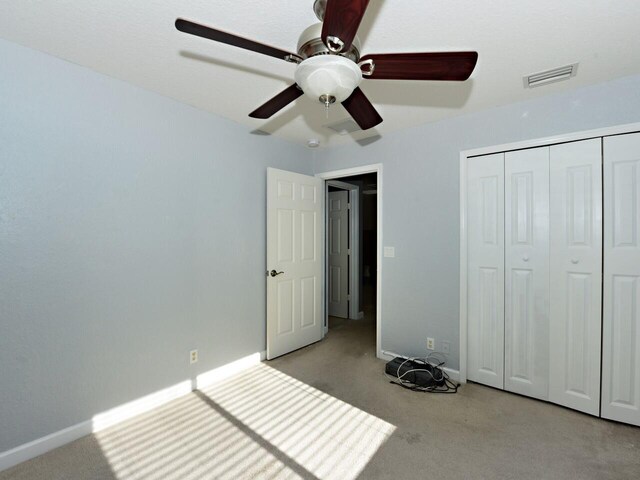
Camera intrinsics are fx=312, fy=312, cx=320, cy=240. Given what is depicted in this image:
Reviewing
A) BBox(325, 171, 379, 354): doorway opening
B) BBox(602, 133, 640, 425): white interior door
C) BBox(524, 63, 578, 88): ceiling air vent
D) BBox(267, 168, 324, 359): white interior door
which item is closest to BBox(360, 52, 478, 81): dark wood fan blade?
BBox(524, 63, 578, 88): ceiling air vent

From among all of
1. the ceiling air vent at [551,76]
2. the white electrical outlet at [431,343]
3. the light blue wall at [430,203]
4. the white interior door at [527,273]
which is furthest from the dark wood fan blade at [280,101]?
the white electrical outlet at [431,343]

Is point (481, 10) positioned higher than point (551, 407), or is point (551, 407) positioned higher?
point (481, 10)

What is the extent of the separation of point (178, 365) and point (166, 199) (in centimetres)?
137

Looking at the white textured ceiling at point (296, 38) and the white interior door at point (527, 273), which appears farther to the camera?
the white interior door at point (527, 273)

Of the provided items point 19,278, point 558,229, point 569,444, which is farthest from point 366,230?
point 19,278

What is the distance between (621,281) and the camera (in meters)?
2.18

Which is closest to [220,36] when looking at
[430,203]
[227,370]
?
[430,203]

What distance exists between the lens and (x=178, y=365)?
2.58 m

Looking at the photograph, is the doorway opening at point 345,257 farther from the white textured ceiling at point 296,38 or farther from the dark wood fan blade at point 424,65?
the dark wood fan blade at point 424,65

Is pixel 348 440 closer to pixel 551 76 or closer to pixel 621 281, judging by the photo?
pixel 621 281

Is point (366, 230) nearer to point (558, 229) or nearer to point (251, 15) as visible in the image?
point (558, 229)

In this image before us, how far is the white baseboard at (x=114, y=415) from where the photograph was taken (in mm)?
1819

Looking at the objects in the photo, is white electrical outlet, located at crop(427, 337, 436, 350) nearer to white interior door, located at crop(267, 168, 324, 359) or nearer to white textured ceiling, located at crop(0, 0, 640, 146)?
white interior door, located at crop(267, 168, 324, 359)

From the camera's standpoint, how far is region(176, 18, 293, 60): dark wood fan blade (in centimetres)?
110
